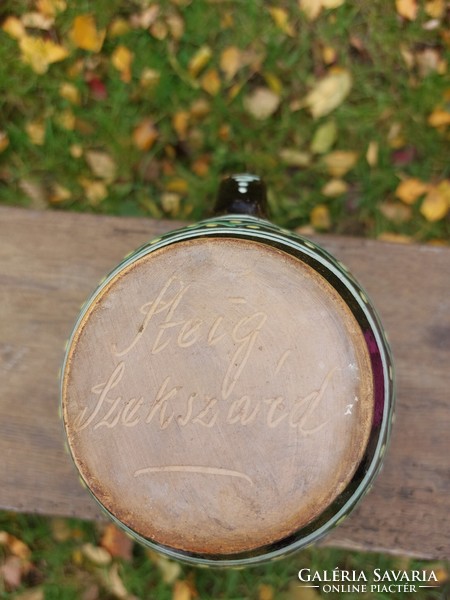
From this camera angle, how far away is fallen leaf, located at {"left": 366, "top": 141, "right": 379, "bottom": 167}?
1407mm

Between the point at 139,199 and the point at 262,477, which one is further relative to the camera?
the point at 139,199

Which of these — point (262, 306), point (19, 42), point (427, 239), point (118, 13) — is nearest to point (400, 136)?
point (427, 239)

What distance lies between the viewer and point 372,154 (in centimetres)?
141

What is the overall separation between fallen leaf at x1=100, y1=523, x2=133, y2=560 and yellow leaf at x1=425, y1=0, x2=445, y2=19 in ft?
4.77

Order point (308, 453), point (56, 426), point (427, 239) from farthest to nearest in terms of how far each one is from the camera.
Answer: point (427, 239), point (56, 426), point (308, 453)

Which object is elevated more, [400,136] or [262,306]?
[400,136]

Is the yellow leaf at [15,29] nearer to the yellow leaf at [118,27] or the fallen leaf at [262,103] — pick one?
the yellow leaf at [118,27]

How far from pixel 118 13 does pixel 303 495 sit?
4.20 ft

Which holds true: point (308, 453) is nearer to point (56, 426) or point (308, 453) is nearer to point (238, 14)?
point (56, 426)

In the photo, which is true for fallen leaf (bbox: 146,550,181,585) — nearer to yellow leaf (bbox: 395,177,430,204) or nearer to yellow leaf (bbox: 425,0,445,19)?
yellow leaf (bbox: 395,177,430,204)

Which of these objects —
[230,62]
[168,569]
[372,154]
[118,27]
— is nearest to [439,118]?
[372,154]

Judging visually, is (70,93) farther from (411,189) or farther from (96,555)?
(96,555)

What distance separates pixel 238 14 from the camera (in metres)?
1.45

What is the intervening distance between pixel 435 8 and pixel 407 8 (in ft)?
0.22
